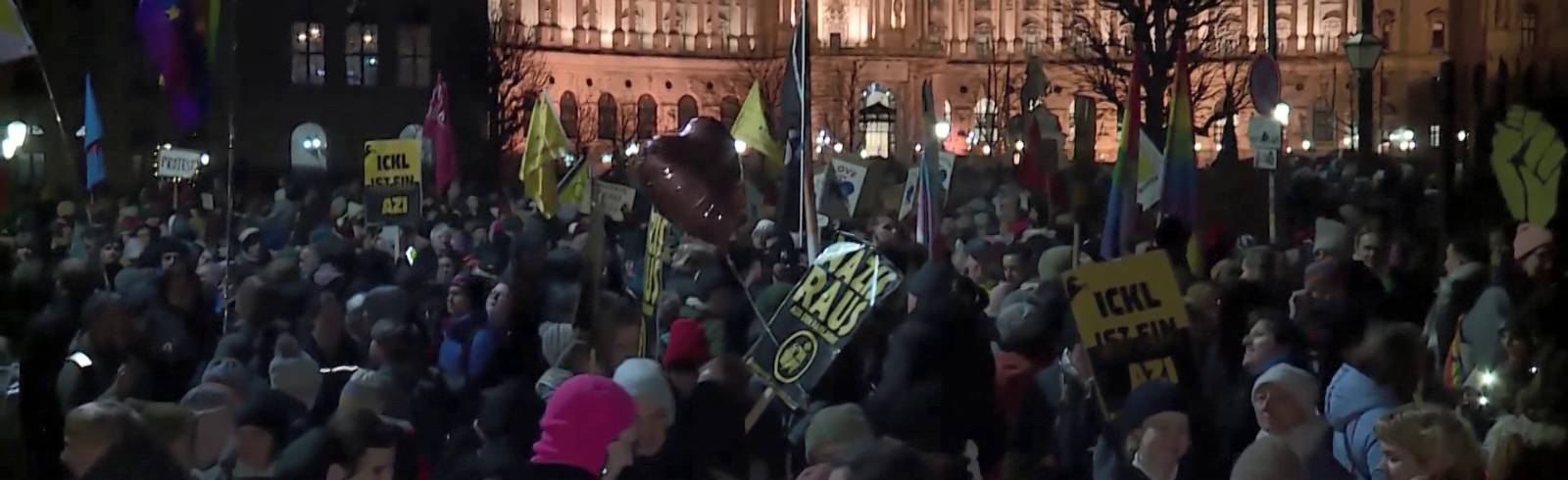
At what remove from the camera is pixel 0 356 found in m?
7.31

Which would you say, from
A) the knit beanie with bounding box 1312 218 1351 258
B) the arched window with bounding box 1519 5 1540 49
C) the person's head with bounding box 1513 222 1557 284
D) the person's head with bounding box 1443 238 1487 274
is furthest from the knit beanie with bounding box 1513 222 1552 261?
the arched window with bounding box 1519 5 1540 49

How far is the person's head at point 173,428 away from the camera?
468 cm

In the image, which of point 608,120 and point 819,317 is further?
point 608,120

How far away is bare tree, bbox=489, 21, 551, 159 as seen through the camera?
43.6 meters

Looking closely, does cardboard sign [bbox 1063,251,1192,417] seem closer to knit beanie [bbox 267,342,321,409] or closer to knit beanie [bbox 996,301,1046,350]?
knit beanie [bbox 996,301,1046,350]

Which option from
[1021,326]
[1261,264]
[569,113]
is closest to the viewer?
[1021,326]

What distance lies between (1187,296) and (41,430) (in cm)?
404

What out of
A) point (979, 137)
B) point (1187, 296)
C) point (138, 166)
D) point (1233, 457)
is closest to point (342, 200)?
point (1187, 296)

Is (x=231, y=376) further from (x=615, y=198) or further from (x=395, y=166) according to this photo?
(x=395, y=166)

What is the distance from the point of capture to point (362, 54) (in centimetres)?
3934

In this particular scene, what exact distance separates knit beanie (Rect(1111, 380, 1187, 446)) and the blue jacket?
656mm

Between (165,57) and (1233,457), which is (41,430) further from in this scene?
(1233,457)

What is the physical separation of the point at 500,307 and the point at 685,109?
63917 millimetres

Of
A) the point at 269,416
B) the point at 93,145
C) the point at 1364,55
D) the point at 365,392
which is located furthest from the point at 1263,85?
the point at 269,416
